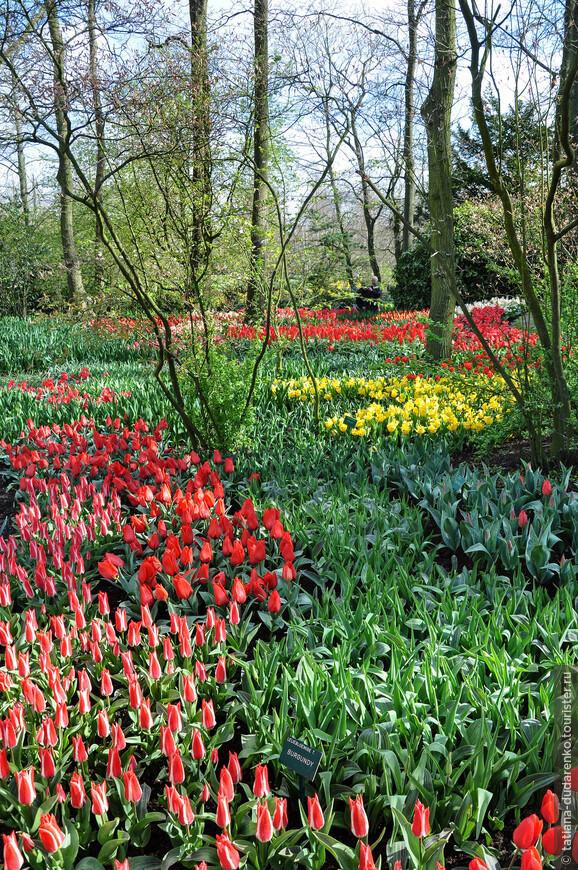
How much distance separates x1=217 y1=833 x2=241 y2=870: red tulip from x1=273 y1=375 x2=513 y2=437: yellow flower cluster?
133 inches

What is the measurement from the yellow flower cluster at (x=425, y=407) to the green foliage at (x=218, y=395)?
0.68 metres

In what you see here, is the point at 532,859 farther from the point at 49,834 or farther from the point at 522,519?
the point at 522,519

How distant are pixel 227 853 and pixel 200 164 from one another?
162 inches

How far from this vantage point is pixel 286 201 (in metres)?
6.58

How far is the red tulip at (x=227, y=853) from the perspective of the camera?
4.30 feet

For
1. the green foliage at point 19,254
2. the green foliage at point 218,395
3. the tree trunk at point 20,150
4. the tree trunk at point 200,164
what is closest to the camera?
the tree trunk at point 20,150

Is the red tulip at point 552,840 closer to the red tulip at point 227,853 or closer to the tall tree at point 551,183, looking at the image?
the red tulip at point 227,853

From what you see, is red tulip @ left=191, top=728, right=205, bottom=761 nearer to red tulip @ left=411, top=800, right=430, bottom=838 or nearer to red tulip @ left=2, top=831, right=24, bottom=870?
red tulip @ left=2, top=831, right=24, bottom=870

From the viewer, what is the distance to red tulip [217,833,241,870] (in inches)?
51.6

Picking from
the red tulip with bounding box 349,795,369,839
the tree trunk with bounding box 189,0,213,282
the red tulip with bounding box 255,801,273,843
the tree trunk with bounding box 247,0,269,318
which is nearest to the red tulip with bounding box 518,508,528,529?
the red tulip with bounding box 349,795,369,839

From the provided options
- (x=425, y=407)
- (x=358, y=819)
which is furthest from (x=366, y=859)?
(x=425, y=407)

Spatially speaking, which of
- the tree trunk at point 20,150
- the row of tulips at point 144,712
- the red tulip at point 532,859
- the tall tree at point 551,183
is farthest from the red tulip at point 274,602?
the tree trunk at point 20,150

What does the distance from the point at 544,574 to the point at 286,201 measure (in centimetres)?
495

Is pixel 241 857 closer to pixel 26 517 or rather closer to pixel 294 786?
pixel 294 786
